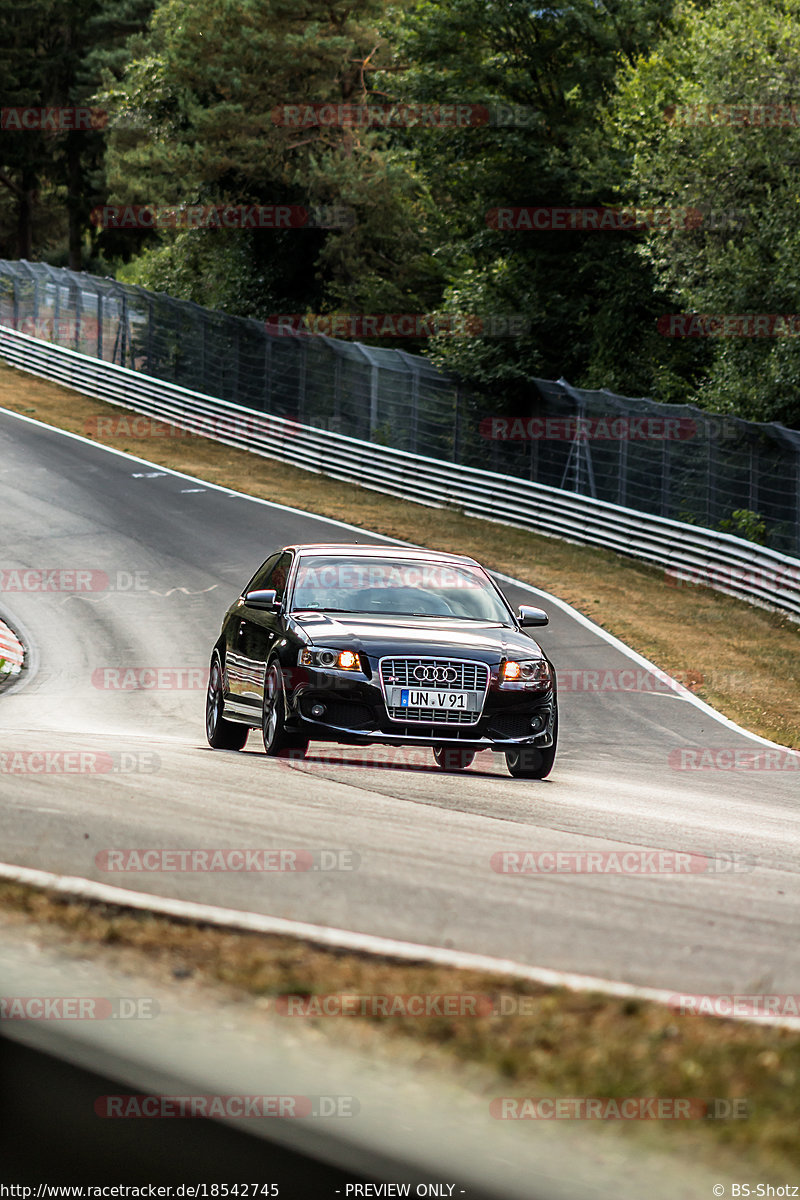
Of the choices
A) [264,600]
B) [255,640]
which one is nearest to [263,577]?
[255,640]

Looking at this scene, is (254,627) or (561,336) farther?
(561,336)

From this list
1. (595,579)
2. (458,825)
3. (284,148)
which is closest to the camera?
(458,825)

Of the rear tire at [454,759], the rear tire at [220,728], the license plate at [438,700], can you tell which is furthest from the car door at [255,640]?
the rear tire at [454,759]

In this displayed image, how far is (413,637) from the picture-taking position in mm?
A: 10430

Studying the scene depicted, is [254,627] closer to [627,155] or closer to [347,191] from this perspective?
[627,155]

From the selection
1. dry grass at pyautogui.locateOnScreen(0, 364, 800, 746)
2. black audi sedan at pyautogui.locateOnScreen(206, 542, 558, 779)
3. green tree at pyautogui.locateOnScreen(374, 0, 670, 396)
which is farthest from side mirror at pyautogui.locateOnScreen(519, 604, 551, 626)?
green tree at pyautogui.locateOnScreen(374, 0, 670, 396)

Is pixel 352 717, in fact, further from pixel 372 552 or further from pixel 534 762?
pixel 372 552

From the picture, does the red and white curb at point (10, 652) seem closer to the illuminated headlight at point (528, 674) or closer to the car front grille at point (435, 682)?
the car front grille at point (435, 682)

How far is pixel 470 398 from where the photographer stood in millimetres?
36500

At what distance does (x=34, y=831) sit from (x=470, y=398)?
3302cm

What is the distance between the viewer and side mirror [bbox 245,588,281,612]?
11117mm

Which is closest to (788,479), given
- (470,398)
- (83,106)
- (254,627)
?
(470,398)

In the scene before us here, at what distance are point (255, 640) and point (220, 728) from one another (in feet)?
3.39

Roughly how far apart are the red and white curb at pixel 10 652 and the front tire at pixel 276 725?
9.40m
